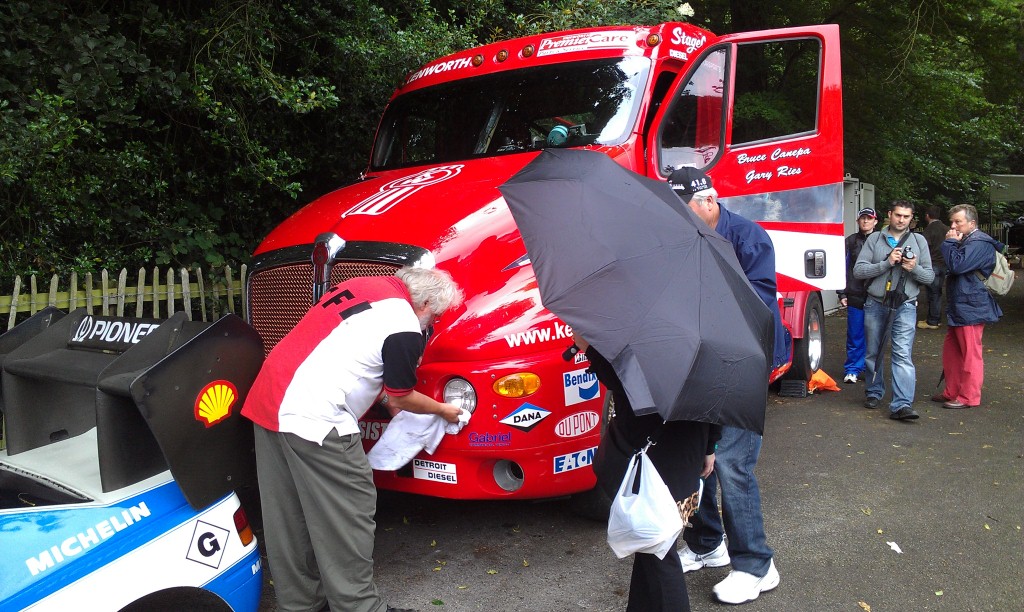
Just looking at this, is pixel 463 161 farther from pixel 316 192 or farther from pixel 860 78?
pixel 860 78

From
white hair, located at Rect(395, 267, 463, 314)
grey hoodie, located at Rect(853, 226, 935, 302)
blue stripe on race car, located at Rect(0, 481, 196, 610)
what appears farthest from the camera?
grey hoodie, located at Rect(853, 226, 935, 302)

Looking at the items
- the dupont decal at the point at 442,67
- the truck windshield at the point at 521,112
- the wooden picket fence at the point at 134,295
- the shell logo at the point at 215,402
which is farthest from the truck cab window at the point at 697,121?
the shell logo at the point at 215,402

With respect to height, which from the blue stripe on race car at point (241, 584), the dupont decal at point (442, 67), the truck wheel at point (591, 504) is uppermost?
the dupont decal at point (442, 67)

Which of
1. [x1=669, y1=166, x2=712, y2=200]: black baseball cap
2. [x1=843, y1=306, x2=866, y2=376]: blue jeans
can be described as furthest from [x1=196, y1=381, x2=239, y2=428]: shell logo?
[x1=843, y1=306, x2=866, y2=376]: blue jeans

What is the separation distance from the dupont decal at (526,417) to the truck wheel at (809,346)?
4.51 meters

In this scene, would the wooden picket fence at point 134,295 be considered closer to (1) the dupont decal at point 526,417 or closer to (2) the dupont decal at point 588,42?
(1) the dupont decal at point 526,417

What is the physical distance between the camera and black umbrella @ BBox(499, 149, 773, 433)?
257cm

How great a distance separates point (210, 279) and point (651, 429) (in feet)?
16.1

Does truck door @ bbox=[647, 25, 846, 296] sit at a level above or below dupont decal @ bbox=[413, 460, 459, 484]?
above

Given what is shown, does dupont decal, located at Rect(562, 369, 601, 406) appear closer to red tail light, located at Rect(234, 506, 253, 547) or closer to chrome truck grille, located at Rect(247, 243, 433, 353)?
chrome truck grille, located at Rect(247, 243, 433, 353)

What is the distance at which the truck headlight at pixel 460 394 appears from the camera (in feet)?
12.9

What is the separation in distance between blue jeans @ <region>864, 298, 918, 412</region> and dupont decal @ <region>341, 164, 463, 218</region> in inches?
170

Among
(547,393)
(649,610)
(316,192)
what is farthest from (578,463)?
(316,192)

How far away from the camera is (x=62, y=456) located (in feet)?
10.9
